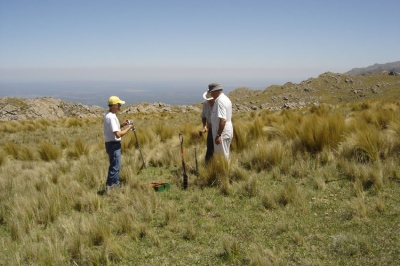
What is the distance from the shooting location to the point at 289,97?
63031 mm

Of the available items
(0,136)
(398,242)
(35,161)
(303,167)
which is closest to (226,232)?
(398,242)

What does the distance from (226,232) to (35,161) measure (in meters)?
7.31

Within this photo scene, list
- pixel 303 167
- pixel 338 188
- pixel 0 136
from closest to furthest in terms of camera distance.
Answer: pixel 338 188
pixel 303 167
pixel 0 136

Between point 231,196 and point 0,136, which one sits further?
point 0,136

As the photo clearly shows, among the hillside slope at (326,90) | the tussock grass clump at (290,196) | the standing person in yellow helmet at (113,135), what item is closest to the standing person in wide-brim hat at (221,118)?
the tussock grass clump at (290,196)

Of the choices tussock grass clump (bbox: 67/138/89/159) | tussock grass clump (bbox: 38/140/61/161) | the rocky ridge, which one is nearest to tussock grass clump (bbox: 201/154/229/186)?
tussock grass clump (bbox: 67/138/89/159)

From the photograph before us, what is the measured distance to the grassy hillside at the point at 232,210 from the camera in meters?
3.10

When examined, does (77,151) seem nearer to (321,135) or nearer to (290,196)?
(290,196)

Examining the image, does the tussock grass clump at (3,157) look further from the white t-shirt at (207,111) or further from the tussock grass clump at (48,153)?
the white t-shirt at (207,111)

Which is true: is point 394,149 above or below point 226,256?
above

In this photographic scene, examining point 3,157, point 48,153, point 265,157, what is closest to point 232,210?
point 265,157

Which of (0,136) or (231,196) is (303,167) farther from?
(0,136)

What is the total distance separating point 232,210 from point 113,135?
2.62 m

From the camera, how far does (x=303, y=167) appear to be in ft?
17.3
